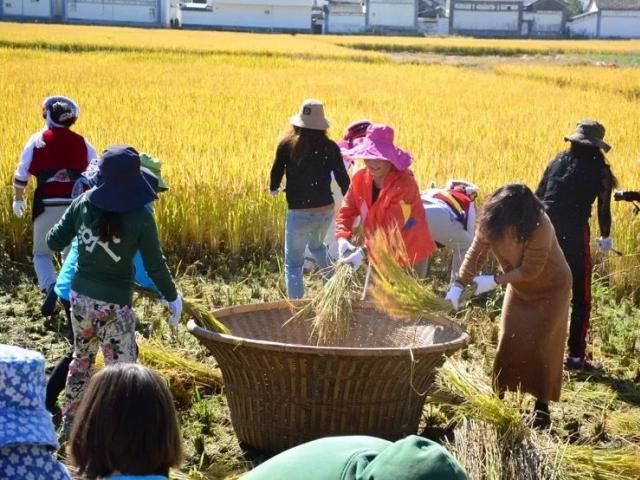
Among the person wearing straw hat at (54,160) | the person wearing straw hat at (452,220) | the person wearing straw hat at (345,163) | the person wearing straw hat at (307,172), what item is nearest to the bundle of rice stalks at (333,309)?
the person wearing straw hat at (345,163)

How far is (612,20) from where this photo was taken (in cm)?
7712

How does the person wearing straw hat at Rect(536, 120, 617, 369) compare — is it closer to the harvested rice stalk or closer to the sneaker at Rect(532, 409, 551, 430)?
the sneaker at Rect(532, 409, 551, 430)

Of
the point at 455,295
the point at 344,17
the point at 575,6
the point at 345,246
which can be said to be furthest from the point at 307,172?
the point at 575,6

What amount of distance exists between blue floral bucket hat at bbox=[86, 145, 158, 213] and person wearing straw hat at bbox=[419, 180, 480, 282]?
3.15 m

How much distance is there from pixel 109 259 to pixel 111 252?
37 mm

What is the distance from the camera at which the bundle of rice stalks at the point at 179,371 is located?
530 centimetres

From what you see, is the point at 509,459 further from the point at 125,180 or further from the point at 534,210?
the point at 125,180

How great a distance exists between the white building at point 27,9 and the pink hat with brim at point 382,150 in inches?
2459

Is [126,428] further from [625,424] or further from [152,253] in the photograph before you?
[625,424]

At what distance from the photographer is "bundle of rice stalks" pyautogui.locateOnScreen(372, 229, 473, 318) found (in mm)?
5020

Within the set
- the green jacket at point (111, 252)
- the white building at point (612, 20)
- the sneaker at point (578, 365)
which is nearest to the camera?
the green jacket at point (111, 252)

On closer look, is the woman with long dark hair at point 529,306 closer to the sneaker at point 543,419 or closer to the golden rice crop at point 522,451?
the sneaker at point 543,419

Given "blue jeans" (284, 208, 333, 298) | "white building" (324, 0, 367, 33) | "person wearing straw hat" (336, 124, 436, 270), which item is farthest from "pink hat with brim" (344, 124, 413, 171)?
"white building" (324, 0, 367, 33)

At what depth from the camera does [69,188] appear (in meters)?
6.47
